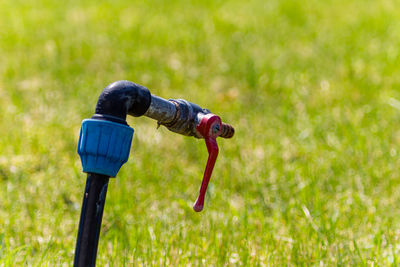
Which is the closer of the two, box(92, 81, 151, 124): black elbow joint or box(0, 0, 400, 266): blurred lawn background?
box(92, 81, 151, 124): black elbow joint

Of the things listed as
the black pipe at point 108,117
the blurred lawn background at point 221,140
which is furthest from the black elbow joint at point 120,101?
the blurred lawn background at point 221,140

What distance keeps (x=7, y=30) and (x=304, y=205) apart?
4.35 metres

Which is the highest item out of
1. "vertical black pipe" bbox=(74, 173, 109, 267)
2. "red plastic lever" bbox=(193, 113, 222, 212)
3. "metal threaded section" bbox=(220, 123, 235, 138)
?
"metal threaded section" bbox=(220, 123, 235, 138)

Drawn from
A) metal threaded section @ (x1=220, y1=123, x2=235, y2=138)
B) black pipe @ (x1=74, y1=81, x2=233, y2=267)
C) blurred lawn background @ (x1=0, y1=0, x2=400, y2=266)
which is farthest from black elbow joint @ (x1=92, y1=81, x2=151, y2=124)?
blurred lawn background @ (x1=0, y1=0, x2=400, y2=266)

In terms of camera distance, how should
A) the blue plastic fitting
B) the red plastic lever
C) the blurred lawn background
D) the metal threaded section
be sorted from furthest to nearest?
the blurred lawn background < the metal threaded section < the red plastic lever < the blue plastic fitting

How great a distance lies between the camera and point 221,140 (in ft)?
11.7

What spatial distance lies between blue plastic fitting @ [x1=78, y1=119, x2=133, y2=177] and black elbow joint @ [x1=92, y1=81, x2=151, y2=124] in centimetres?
6

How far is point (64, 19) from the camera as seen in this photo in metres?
5.88

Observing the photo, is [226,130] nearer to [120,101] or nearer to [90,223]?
[120,101]

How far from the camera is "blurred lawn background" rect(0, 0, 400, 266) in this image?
2.35 m

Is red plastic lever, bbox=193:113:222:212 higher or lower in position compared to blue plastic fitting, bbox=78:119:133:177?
higher

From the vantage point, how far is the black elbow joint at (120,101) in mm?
1400

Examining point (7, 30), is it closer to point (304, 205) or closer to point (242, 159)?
point (242, 159)

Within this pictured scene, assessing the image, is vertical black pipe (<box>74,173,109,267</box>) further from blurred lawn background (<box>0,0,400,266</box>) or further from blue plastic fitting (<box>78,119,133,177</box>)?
blurred lawn background (<box>0,0,400,266</box>)
